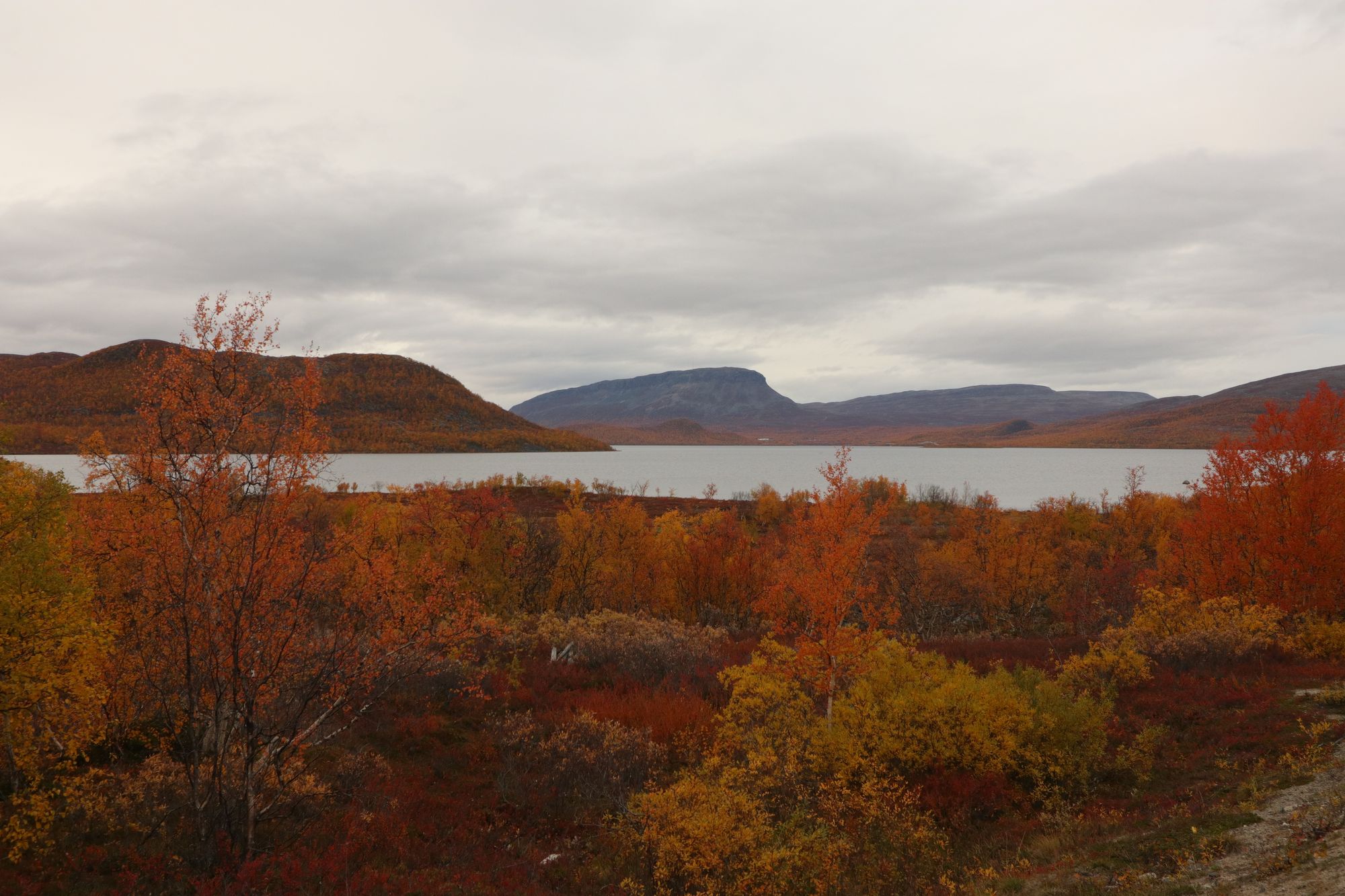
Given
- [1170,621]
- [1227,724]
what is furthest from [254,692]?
[1170,621]

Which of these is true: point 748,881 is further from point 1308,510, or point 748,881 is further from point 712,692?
point 1308,510

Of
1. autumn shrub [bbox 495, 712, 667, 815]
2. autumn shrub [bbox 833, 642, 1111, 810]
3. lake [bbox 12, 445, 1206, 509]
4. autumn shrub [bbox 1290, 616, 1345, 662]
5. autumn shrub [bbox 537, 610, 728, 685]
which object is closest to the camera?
autumn shrub [bbox 833, 642, 1111, 810]

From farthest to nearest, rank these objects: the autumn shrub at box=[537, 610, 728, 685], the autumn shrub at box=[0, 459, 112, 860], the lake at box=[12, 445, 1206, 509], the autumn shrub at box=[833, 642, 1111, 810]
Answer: the lake at box=[12, 445, 1206, 509]
the autumn shrub at box=[537, 610, 728, 685]
the autumn shrub at box=[833, 642, 1111, 810]
the autumn shrub at box=[0, 459, 112, 860]

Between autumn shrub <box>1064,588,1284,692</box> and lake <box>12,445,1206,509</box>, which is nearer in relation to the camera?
autumn shrub <box>1064,588,1284,692</box>

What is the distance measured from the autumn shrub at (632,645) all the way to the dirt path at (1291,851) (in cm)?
1458

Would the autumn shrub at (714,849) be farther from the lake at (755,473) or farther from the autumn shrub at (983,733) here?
the lake at (755,473)

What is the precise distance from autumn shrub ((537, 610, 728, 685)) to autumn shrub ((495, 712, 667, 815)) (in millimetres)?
5457

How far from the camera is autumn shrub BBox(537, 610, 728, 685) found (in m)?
21.9

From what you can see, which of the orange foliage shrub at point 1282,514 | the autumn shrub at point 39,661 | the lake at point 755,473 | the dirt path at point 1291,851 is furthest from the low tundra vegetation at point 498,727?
the lake at point 755,473

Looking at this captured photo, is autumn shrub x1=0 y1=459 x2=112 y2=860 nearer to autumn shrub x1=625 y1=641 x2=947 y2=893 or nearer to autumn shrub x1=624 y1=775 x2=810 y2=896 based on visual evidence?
autumn shrub x1=624 y1=775 x2=810 y2=896

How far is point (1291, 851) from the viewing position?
8.17 metres

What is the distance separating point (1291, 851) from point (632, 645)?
17270mm

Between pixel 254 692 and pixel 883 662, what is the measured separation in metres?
13.0

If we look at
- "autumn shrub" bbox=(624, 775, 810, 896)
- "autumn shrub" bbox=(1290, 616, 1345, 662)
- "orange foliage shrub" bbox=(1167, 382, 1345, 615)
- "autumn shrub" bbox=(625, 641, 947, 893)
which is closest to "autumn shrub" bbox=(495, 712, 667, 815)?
"autumn shrub" bbox=(625, 641, 947, 893)
